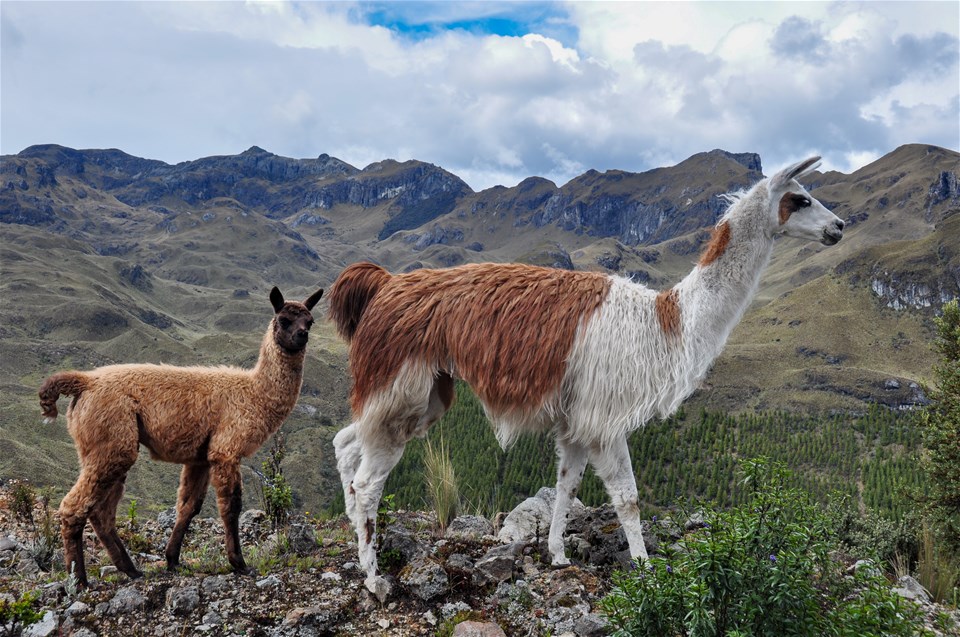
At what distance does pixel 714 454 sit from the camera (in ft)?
305

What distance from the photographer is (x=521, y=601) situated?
4922 mm

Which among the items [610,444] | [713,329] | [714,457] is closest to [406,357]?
[610,444]

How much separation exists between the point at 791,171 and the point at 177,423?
19.8 feet

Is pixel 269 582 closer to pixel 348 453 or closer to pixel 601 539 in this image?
pixel 348 453

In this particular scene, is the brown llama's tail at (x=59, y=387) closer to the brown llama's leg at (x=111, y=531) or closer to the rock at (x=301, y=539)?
the brown llama's leg at (x=111, y=531)

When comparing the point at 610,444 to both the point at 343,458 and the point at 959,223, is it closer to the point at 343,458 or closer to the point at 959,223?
the point at 343,458

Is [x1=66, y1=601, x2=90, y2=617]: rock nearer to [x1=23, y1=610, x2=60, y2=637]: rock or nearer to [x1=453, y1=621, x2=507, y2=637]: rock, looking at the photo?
[x1=23, y1=610, x2=60, y2=637]: rock

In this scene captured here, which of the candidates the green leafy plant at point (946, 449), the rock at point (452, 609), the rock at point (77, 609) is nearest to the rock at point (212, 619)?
the rock at point (77, 609)

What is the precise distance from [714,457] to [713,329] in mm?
95457

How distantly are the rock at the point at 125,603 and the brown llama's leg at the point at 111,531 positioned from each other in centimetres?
52

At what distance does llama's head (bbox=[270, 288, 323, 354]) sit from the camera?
5.55 meters

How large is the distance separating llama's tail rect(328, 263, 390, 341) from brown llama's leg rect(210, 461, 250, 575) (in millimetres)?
1581

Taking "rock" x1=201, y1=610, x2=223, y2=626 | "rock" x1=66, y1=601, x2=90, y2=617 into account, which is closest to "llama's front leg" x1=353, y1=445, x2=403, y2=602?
"rock" x1=201, y1=610, x2=223, y2=626

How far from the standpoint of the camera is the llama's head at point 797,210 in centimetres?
561
